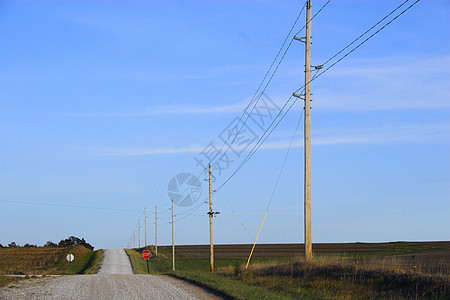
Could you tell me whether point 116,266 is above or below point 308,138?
below

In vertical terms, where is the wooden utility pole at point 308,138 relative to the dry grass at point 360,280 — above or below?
above

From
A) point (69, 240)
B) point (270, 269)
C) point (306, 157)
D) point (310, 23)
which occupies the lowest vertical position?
point (69, 240)

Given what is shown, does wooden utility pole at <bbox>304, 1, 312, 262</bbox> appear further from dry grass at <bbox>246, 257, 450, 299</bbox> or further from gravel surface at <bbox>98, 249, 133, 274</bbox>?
gravel surface at <bbox>98, 249, 133, 274</bbox>

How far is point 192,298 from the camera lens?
17.8 metres

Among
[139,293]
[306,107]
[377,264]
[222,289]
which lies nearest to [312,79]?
[306,107]

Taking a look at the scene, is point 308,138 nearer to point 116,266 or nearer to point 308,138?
point 308,138

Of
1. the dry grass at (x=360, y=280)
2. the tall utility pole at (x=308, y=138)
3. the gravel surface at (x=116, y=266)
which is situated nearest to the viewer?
the dry grass at (x=360, y=280)

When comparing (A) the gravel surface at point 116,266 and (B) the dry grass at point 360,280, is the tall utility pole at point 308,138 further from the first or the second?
(A) the gravel surface at point 116,266

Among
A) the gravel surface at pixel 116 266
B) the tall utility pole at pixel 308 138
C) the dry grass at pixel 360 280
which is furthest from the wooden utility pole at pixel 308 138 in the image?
the gravel surface at pixel 116 266

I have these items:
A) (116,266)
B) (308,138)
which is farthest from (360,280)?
(116,266)

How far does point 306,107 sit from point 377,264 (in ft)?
26.4

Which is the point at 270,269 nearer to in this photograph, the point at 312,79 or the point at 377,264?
the point at 377,264

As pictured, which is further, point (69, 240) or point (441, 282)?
point (69, 240)

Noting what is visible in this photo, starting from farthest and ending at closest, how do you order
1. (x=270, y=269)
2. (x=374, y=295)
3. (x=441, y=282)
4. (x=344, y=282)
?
1. (x=270, y=269)
2. (x=344, y=282)
3. (x=374, y=295)
4. (x=441, y=282)
